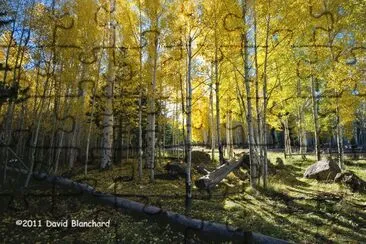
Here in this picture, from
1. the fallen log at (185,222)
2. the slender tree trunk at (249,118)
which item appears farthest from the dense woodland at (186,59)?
the fallen log at (185,222)

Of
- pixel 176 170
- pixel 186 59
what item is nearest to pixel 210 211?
pixel 176 170

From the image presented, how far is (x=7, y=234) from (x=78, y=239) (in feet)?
6.83

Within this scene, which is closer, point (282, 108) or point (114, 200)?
point (114, 200)

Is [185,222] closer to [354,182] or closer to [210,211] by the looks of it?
[210,211]

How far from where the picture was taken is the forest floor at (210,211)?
744 cm

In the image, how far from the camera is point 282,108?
22.0 meters

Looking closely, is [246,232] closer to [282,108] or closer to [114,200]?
[114,200]

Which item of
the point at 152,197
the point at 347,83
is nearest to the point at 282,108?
the point at 347,83

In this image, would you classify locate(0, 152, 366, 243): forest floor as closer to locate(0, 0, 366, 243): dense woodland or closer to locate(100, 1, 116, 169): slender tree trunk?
locate(0, 0, 366, 243): dense woodland

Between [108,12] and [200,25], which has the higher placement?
[108,12]

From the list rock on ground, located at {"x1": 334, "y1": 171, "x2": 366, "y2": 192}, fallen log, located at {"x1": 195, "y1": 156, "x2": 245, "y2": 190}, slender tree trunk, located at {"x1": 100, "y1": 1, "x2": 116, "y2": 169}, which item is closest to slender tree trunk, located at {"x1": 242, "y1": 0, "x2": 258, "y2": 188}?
fallen log, located at {"x1": 195, "y1": 156, "x2": 245, "y2": 190}

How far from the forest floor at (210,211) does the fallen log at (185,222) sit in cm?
19

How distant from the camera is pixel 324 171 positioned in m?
12.7

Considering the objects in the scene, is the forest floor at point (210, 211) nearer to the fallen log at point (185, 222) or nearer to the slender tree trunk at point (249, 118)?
the fallen log at point (185, 222)
